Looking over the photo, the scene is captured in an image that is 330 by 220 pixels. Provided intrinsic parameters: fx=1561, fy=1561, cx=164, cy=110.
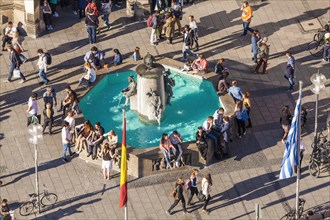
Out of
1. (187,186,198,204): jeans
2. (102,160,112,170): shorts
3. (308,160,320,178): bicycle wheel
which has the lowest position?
(308,160,320,178): bicycle wheel

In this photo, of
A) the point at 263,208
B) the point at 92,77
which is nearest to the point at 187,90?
the point at 92,77

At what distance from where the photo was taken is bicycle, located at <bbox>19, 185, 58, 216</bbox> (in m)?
72.6

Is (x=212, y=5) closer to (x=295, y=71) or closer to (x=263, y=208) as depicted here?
(x=295, y=71)

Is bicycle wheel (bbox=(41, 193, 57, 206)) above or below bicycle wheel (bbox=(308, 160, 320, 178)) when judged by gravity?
above

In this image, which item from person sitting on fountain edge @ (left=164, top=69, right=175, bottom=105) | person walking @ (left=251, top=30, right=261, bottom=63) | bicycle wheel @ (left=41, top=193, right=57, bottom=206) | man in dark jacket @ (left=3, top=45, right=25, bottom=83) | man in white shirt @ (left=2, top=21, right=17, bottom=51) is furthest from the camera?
man in white shirt @ (left=2, top=21, right=17, bottom=51)

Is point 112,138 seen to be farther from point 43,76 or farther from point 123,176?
point 43,76

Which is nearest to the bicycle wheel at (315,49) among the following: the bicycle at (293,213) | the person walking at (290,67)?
the person walking at (290,67)

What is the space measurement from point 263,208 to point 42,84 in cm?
1512

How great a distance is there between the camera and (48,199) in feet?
241

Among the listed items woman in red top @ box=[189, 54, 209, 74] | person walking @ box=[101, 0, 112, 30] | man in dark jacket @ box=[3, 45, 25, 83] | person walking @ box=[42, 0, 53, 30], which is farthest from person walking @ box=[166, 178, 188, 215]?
person walking @ box=[42, 0, 53, 30]

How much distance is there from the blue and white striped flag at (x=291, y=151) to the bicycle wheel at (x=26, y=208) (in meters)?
11.8

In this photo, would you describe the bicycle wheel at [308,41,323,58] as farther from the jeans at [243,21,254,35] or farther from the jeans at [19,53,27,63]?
the jeans at [19,53,27,63]

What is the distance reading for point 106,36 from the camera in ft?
281

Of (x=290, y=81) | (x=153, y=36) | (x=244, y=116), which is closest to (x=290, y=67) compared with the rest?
(x=290, y=81)
